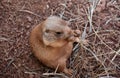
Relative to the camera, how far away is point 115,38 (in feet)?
11.3

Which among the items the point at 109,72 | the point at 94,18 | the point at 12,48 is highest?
the point at 94,18

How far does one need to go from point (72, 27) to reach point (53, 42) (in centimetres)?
49

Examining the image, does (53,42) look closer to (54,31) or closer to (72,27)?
(54,31)

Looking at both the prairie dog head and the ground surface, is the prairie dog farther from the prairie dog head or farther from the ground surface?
the ground surface

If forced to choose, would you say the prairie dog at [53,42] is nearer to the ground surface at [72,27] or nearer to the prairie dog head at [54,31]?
the prairie dog head at [54,31]

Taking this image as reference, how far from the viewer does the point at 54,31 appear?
297 centimetres

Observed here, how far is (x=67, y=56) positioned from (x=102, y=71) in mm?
322

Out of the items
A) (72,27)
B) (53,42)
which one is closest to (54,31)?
(53,42)

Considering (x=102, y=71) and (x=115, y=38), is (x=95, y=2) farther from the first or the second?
(x=102, y=71)

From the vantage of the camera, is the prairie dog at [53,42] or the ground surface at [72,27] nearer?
the prairie dog at [53,42]

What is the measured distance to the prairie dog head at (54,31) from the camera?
9.70ft

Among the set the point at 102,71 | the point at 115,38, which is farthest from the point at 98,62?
the point at 115,38

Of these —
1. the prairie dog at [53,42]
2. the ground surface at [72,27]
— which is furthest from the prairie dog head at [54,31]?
the ground surface at [72,27]

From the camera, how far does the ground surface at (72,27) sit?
3.31 m
